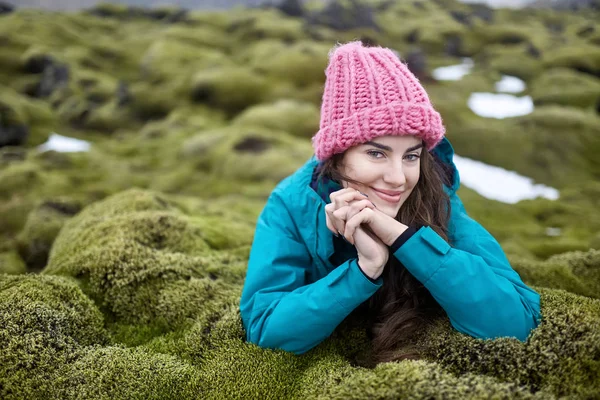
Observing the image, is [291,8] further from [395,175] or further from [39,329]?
[39,329]

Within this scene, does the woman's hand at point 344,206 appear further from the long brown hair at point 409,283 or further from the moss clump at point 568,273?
the moss clump at point 568,273

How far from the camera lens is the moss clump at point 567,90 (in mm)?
29953

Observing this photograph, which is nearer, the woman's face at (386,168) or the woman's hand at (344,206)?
the woman's hand at (344,206)

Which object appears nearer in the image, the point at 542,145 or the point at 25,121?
the point at 542,145

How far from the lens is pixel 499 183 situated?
19109mm

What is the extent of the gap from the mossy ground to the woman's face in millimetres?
1367

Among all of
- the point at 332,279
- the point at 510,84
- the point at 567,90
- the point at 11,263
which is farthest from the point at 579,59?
the point at 11,263

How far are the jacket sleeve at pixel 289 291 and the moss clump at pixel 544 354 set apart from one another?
2.89 ft

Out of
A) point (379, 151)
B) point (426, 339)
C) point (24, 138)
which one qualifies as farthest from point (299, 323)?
point (24, 138)

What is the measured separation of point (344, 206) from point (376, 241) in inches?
16.9

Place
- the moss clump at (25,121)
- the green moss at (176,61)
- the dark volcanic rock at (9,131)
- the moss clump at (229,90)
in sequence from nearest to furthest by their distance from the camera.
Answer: the dark volcanic rock at (9,131)
the moss clump at (25,121)
the moss clump at (229,90)
the green moss at (176,61)

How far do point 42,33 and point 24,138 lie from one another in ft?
108

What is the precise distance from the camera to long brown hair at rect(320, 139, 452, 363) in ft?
14.3

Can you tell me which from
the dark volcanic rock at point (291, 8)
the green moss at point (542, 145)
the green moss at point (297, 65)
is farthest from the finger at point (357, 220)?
the dark volcanic rock at point (291, 8)
